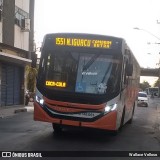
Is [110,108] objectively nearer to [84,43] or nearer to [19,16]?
[84,43]

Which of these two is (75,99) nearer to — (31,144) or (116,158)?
(31,144)

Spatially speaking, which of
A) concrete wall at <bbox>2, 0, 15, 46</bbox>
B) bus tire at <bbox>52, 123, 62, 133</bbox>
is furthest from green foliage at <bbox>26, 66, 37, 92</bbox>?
bus tire at <bbox>52, 123, 62, 133</bbox>

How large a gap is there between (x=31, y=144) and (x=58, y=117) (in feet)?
5.58

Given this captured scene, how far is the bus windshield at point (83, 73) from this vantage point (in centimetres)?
1409

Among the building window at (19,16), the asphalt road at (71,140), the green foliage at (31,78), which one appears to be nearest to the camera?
the asphalt road at (71,140)

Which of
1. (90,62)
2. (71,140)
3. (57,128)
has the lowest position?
(71,140)

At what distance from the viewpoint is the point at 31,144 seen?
500 inches

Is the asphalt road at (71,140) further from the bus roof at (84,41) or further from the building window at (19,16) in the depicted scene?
the building window at (19,16)

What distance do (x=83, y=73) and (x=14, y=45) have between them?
20.4m

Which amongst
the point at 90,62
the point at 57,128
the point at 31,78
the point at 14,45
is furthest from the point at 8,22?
the point at 90,62

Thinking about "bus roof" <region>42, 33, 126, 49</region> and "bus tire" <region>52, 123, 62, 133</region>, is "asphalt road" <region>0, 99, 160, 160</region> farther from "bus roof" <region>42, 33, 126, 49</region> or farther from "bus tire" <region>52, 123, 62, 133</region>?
"bus roof" <region>42, 33, 126, 49</region>

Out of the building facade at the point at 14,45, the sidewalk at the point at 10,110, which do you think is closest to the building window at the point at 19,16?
the building facade at the point at 14,45

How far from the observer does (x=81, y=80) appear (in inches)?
557

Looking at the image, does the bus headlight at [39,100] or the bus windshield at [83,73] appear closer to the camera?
the bus windshield at [83,73]
